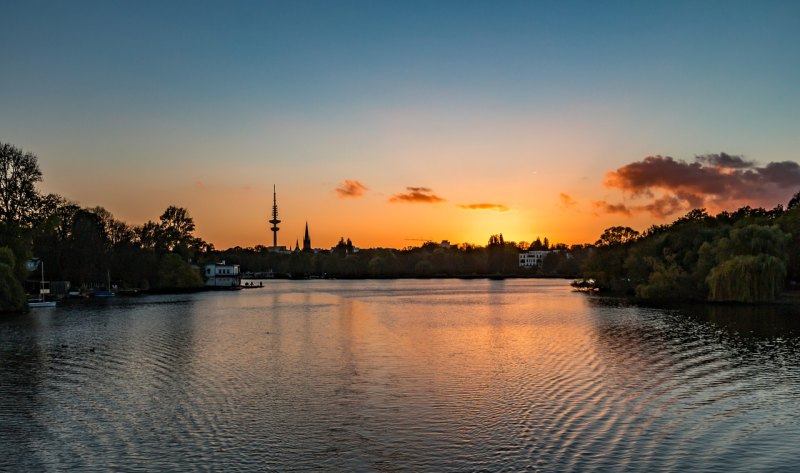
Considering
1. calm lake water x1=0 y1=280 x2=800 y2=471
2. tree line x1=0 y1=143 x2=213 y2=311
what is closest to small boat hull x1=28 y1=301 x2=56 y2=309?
tree line x1=0 y1=143 x2=213 y2=311

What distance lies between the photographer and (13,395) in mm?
27938

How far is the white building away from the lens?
171 meters

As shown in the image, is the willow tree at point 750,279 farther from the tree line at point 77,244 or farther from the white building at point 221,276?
the white building at point 221,276

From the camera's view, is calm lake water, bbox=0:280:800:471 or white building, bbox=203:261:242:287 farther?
white building, bbox=203:261:242:287

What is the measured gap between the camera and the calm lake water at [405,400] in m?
19.3

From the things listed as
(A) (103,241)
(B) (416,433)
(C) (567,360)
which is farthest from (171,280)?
(B) (416,433)

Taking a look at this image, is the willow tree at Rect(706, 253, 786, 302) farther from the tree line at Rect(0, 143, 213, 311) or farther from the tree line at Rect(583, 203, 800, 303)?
the tree line at Rect(0, 143, 213, 311)

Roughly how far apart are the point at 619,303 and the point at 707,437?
70.9 meters

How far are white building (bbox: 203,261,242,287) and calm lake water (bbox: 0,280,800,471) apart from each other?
118626mm

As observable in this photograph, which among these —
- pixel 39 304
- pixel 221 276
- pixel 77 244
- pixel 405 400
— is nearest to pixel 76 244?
pixel 77 244

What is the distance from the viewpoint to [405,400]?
26844 mm

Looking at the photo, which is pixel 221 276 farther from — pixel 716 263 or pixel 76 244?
pixel 716 263

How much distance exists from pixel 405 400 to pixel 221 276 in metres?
156

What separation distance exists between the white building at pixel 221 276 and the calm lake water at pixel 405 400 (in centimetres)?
11863
